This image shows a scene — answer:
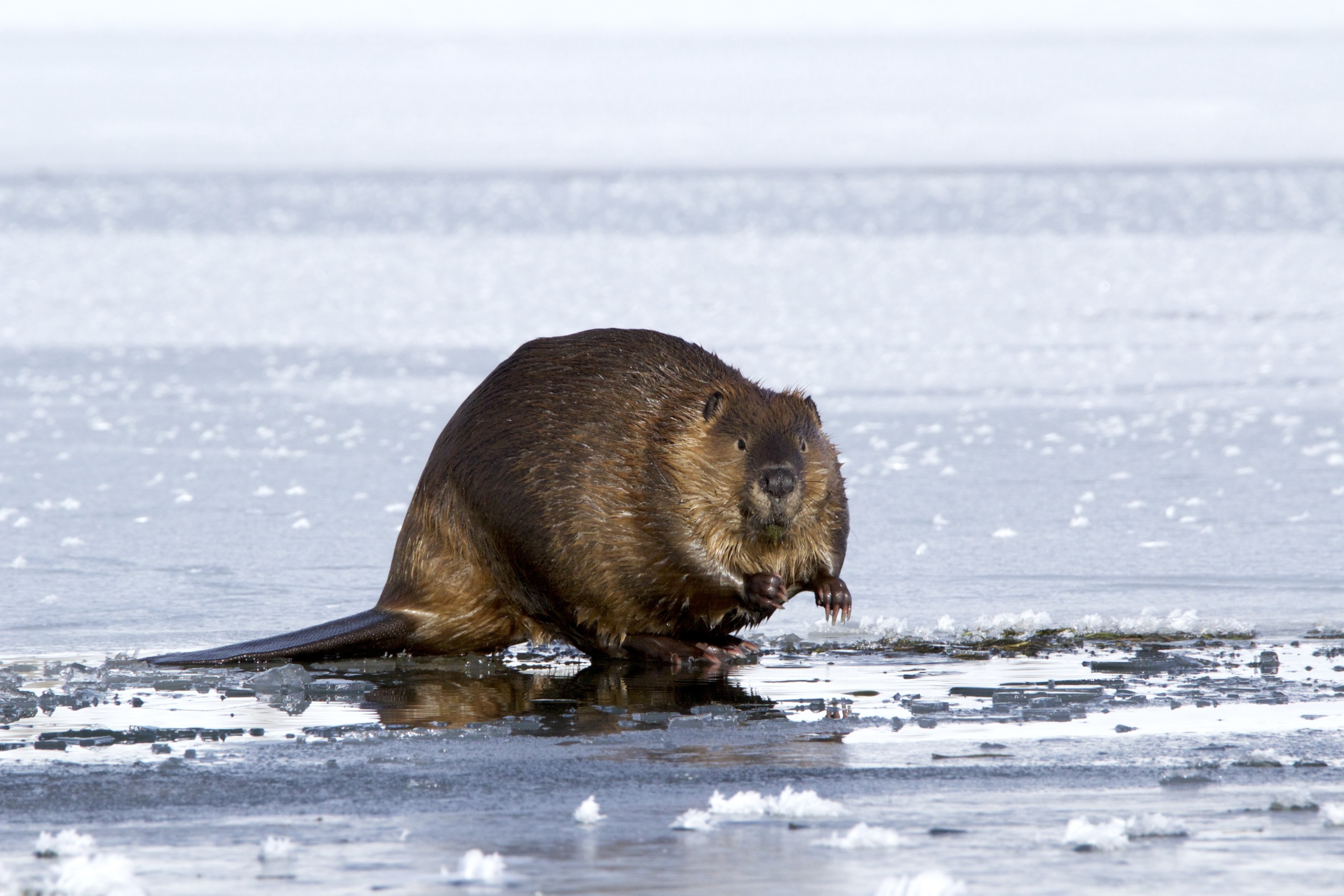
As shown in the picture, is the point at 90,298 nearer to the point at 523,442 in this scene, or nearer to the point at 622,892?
the point at 523,442

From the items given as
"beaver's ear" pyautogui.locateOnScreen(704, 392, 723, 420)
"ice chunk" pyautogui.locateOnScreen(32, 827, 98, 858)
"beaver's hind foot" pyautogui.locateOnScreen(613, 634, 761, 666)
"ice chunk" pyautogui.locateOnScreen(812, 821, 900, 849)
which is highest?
"beaver's ear" pyautogui.locateOnScreen(704, 392, 723, 420)

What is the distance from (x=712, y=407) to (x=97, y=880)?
237 centimetres

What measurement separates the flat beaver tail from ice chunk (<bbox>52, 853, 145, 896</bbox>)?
187 cm

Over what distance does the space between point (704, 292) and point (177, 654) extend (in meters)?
14.7

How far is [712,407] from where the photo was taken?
489cm

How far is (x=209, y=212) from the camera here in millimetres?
41188

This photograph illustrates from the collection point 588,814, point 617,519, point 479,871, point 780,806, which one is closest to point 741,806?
point 780,806

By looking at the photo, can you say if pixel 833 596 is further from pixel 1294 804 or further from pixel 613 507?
pixel 1294 804

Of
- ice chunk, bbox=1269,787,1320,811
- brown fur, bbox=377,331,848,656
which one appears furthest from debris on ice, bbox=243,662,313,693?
ice chunk, bbox=1269,787,1320,811

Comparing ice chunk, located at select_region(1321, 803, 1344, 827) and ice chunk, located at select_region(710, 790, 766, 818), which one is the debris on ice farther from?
ice chunk, located at select_region(1321, 803, 1344, 827)

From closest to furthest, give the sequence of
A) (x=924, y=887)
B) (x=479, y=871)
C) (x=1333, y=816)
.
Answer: (x=924, y=887) → (x=479, y=871) → (x=1333, y=816)

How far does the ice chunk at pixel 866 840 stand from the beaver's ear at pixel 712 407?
189cm

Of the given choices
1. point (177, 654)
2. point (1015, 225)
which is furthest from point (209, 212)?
point (177, 654)

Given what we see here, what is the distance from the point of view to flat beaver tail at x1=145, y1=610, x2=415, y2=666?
4.81 m
